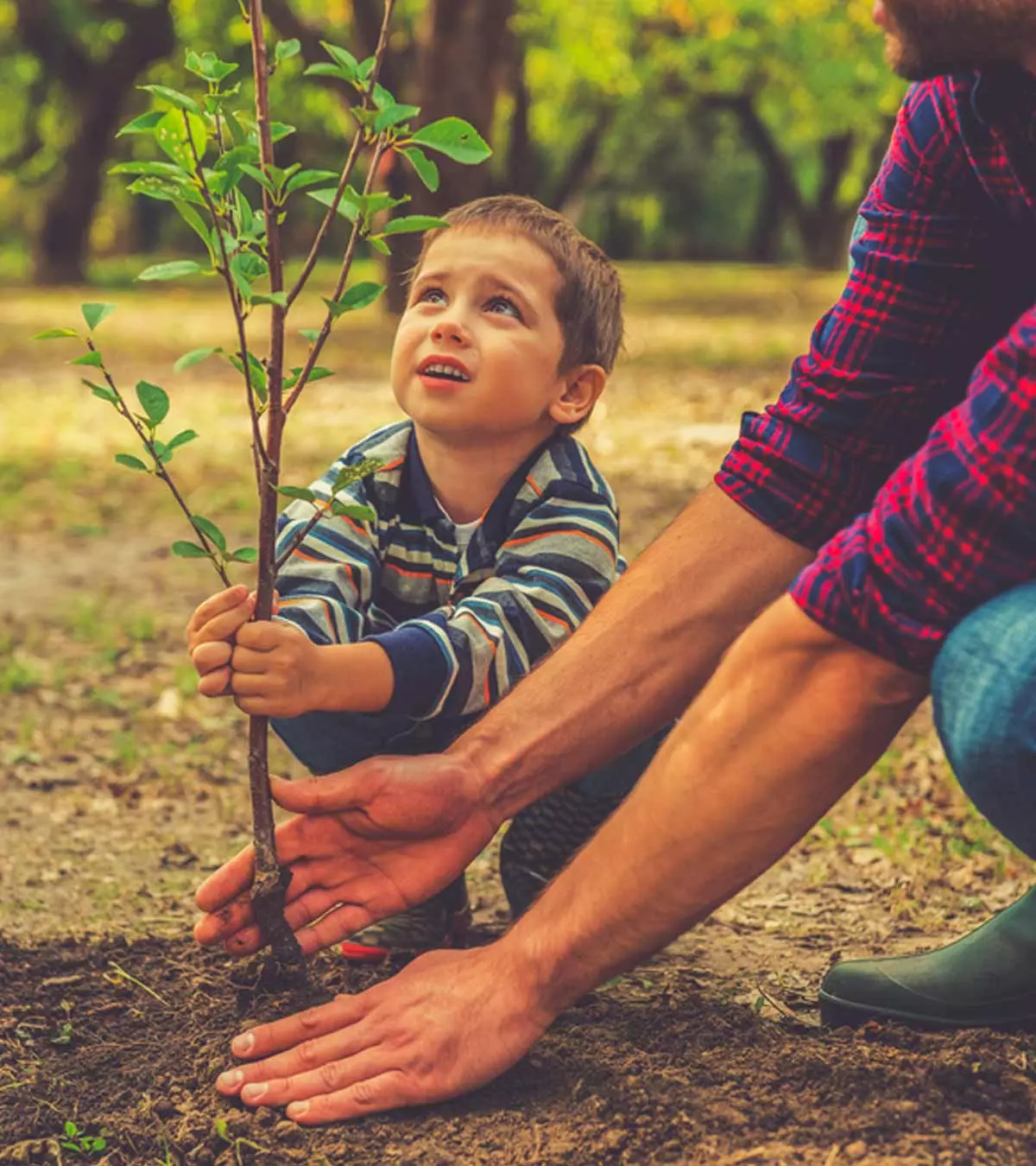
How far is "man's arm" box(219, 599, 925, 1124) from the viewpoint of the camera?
1.93 m

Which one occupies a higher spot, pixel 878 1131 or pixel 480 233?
pixel 480 233

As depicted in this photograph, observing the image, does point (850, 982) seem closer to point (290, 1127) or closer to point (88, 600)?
point (290, 1127)

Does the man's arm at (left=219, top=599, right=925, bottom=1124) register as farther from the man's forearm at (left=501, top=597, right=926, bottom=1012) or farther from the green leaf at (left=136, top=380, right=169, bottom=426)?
the green leaf at (left=136, top=380, right=169, bottom=426)

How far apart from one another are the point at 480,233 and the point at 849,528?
105 centimetres

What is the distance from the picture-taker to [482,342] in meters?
2.68

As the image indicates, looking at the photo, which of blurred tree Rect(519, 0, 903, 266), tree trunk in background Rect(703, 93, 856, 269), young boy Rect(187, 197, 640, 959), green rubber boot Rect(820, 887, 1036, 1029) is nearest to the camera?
green rubber boot Rect(820, 887, 1036, 1029)

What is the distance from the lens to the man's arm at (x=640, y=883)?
1.93 meters

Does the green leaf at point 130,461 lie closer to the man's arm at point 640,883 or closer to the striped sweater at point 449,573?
the striped sweater at point 449,573

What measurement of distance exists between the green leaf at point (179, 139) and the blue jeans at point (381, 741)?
92cm

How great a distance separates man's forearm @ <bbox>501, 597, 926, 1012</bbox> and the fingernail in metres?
0.40

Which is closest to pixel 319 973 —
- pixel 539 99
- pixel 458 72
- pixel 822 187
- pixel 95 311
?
pixel 95 311

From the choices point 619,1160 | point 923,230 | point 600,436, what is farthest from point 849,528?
point 600,436

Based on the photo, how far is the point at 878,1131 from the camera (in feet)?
6.42

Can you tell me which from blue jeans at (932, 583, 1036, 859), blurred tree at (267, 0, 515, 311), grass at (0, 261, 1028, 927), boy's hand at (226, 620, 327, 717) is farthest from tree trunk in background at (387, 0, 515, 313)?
blue jeans at (932, 583, 1036, 859)
